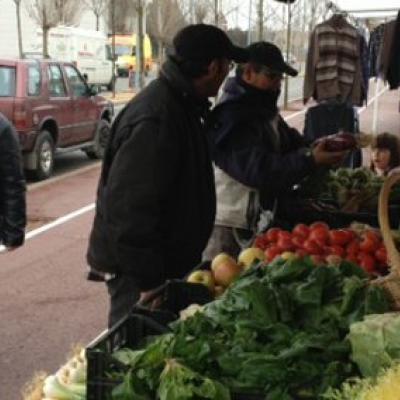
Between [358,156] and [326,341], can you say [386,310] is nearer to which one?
[326,341]

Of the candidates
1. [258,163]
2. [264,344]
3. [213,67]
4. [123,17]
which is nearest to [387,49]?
[258,163]

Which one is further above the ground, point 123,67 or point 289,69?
point 289,69

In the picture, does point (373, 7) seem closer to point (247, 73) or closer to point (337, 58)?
point (337, 58)

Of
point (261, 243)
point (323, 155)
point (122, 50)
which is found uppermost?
point (323, 155)

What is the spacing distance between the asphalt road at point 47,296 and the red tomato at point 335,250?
2.11m

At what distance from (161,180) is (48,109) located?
9101 mm

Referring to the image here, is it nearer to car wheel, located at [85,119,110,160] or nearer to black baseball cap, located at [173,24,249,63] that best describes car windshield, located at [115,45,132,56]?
Answer: car wheel, located at [85,119,110,160]

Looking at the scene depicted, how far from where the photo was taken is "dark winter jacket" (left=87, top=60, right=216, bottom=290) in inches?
109

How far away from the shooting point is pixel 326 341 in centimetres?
197

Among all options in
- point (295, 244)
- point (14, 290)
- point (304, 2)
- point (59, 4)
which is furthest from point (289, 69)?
point (59, 4)

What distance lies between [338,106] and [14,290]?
4.47 meters

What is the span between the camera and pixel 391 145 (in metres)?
6.30

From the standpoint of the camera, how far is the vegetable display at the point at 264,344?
6.01 feet

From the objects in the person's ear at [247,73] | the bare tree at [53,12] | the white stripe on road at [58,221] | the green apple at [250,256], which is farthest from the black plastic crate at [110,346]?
the bare tree at [53,12]
